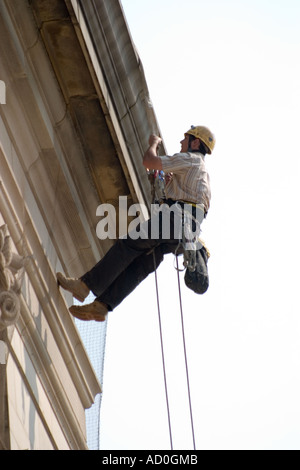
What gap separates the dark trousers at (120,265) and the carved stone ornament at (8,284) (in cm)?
127

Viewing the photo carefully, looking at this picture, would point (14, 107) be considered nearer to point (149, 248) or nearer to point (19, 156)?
point (19, 156)

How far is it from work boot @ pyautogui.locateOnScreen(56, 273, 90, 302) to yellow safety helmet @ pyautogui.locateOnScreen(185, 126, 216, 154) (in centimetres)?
202

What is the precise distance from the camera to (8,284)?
12.4 meters

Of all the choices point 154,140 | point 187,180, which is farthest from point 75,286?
point 154,140

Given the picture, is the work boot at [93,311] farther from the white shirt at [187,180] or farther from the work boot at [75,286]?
the white shirt at [187,180]

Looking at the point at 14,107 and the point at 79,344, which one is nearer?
the point at 14,107

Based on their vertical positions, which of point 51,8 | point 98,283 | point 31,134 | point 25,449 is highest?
point 51,8

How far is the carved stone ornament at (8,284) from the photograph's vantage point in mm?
12180

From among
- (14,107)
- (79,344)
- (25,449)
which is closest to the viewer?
(25,449)

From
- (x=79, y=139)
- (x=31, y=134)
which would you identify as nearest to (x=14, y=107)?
(x=31, y=134)

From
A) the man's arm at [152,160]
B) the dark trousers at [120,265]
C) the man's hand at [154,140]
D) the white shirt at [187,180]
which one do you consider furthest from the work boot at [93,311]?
the man's hand at [154,140]

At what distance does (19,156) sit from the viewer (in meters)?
13.3

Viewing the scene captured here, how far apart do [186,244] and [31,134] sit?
5.93 feet

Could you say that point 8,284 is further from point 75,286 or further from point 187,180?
point 187,180
